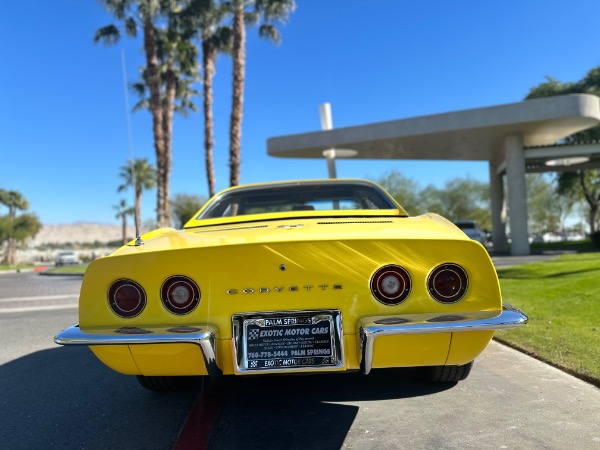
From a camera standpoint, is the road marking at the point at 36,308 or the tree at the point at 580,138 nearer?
the road marking at the point at 36,308

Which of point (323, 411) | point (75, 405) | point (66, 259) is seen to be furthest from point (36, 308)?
point (66, 259)

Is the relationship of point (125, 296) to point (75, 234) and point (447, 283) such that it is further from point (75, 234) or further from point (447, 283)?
point (75, 234)

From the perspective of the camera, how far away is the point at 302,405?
3.08m

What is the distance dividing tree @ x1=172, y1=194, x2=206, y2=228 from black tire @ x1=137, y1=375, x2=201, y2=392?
1689 inches

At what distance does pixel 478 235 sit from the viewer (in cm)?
1734

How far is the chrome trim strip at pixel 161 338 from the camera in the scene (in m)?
2.22

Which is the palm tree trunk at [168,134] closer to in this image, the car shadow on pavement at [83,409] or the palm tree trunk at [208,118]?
the palm tree trunk at [208,118]

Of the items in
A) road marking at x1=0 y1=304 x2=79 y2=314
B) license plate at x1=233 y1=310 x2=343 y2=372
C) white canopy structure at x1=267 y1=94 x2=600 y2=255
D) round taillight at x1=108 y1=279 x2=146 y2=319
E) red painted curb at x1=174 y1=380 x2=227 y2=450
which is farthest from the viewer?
white canopy structure at x1=267 y1=94 x2=600 y2=255

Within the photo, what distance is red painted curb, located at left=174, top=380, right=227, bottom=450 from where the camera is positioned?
2.54m

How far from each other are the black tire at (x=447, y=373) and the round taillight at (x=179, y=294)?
1.81 m

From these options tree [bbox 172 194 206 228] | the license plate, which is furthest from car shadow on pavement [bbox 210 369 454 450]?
tree [bbox 172 194 206 228]

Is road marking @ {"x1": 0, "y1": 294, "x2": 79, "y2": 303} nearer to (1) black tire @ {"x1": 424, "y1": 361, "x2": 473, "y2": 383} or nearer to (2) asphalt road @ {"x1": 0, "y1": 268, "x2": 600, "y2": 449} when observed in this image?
(2) asphalt road @ {"x1": 0, "y1": 268, "x2": 600, "y2": 449}

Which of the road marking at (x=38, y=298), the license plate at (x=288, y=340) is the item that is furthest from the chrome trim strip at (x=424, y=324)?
the road marking at (x=38, y=298)

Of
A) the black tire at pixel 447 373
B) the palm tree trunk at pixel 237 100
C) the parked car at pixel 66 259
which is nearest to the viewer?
the black tire at pixel 447 373
